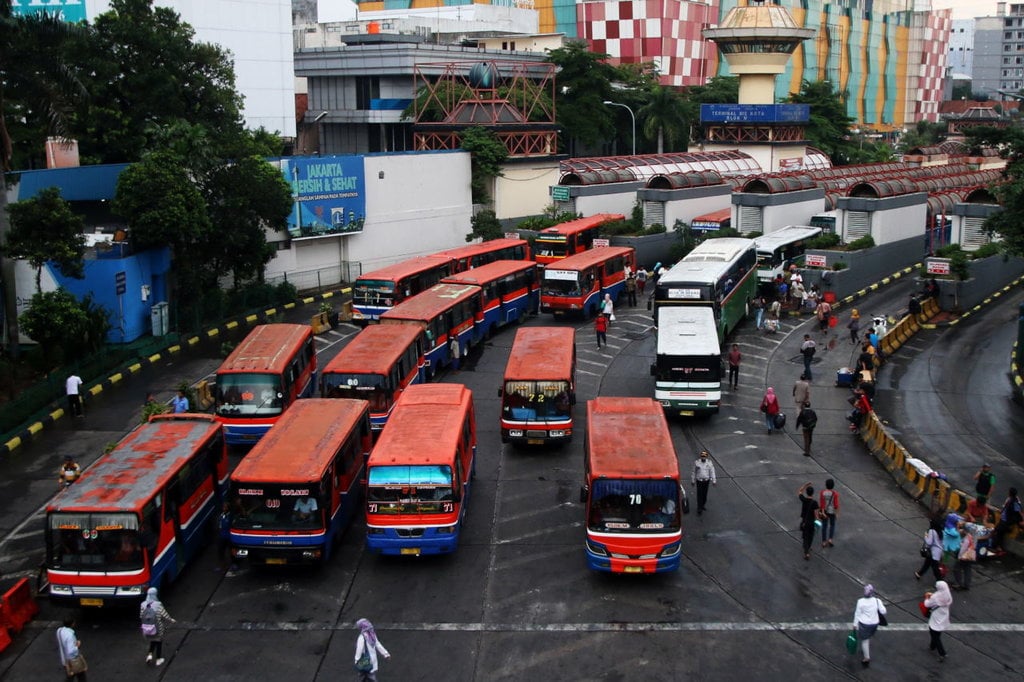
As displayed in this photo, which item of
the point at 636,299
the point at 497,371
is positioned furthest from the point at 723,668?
the point at 636,299

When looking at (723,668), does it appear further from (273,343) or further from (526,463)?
(273,343)

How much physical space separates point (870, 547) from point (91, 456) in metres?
20.2

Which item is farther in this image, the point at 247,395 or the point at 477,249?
the point at 477,249

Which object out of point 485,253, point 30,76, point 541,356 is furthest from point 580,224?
point 30,76

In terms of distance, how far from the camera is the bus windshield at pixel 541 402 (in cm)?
2748

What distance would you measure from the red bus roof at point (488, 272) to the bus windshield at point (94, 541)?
880 inches

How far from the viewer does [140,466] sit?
20547mm

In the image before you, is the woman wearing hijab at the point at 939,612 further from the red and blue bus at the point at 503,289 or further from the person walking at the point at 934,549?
the red and blue bus at the point at 503,289

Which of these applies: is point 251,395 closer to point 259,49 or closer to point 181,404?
point 181,404

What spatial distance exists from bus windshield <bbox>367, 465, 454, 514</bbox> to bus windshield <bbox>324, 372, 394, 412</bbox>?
6.98 m

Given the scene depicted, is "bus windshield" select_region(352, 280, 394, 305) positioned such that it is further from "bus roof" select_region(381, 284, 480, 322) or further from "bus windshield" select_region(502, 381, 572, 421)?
"bus windshield" select_region(502, 381, 572, 421)

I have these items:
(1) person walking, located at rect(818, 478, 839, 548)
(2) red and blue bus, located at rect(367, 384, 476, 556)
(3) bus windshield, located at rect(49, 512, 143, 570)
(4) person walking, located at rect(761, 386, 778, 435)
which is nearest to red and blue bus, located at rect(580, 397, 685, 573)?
Answer: (2) red and blue bus, located at rect(367, 384, 476, 556)

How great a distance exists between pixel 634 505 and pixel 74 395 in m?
→ 19.4

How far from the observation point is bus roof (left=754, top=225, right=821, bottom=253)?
154 ft
